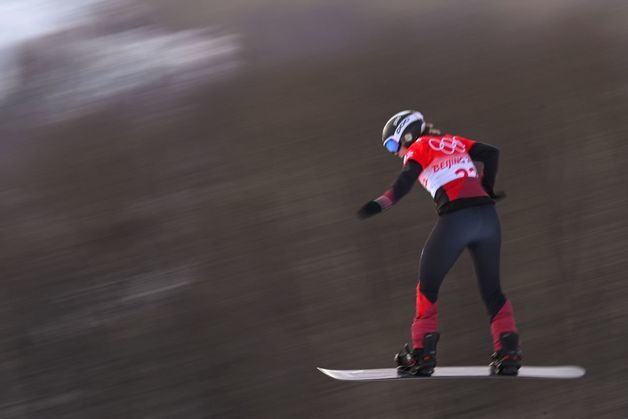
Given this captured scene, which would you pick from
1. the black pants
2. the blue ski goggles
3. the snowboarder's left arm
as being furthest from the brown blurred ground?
the snowboarder's left arm

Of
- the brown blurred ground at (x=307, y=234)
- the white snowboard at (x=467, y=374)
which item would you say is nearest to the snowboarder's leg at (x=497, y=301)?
the white snowboard at (x=467, y=374)

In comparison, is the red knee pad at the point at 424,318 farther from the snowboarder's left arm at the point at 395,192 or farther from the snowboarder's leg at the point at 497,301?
the snowboarder's left arm at the point at 395,192

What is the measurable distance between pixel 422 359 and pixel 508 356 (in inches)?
22.7

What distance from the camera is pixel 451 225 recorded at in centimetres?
488

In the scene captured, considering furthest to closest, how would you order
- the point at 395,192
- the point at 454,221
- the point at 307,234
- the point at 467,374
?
the point at 307,234
the point at 467,374
the point at 454,221
the point at 395,192

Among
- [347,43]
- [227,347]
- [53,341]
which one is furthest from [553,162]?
[53,341]

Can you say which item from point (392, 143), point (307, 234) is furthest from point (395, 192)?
point (307, 234)

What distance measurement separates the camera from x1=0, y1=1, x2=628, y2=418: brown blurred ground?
639 centimetres

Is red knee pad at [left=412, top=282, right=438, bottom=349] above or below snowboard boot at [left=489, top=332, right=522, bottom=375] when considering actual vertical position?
above

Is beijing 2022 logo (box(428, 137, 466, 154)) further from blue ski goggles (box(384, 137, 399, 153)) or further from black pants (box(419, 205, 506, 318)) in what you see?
black pants (box(419, 205, 506, 318))

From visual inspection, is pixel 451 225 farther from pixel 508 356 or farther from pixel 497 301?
pixel 508 356

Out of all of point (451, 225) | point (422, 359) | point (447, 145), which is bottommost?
point (422, 359)

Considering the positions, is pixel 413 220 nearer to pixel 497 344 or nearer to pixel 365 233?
pixel 365 233

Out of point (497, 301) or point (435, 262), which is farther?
point (497, 301)
